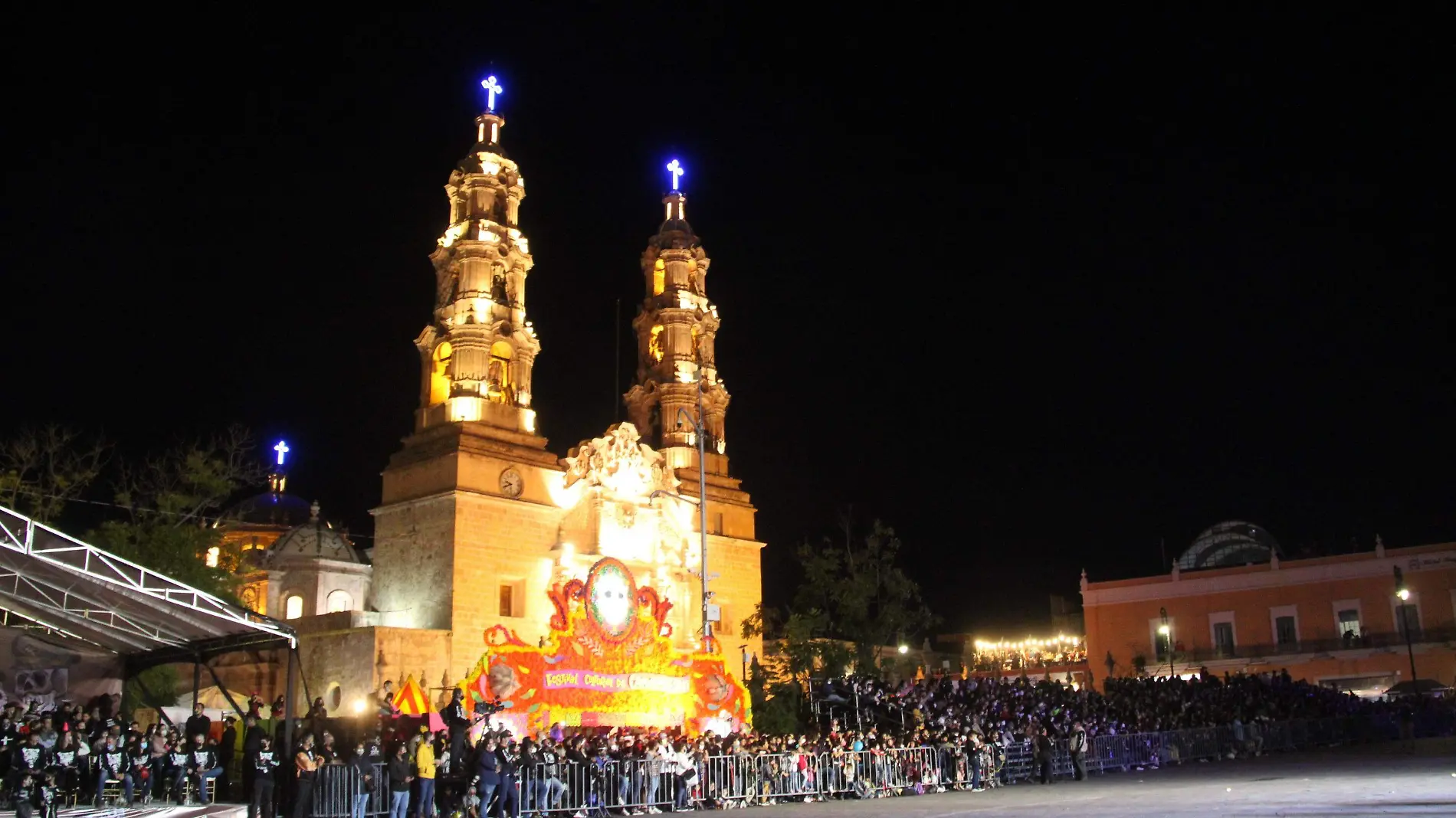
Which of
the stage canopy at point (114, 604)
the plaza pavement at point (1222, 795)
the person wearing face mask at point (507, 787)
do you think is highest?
the stage canopy at point (114, 604)

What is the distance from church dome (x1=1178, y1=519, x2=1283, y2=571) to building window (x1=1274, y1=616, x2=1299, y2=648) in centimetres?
626

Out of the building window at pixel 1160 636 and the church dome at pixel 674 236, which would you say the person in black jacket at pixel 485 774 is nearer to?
Answer: the church dome at pixel 674 236

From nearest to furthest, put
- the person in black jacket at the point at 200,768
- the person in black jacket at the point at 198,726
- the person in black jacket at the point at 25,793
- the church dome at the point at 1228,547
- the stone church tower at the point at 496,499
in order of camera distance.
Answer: the person in black jacket at the point at 25,793 → the person in black jacket at the point at 200,768 → the person in black jacket at the point at 198,726 → the stone church tower at the point at 496,499 → the church dome at the point at 1228,547

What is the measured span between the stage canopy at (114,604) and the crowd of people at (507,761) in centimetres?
122

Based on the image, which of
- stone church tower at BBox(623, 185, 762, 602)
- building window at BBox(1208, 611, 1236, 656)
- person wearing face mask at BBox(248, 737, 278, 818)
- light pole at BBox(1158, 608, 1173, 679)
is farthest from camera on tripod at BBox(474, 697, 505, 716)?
building window at BBox(1208, 611, 1236, 656)

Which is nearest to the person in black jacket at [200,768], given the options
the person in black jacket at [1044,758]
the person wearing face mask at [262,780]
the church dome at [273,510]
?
the person wearing face mask at [262,780]

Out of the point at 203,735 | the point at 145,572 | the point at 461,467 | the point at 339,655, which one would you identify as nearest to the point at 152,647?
the point at 203,735

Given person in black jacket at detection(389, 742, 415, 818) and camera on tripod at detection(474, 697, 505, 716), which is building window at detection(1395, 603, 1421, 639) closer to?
camera on tripod at detection(474, 697, 505, 716)

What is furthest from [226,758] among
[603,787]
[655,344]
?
[655,344]

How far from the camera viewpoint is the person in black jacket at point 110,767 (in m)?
18.0

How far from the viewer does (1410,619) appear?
48.2 metres

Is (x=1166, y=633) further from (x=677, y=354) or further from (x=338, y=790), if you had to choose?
(x=338, y=790)

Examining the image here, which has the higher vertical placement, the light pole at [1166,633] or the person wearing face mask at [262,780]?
the light pole at [1166,633]

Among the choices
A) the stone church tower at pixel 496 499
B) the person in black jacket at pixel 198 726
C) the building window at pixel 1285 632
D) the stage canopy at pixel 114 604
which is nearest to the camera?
the stage canopy at pixel 114 604
